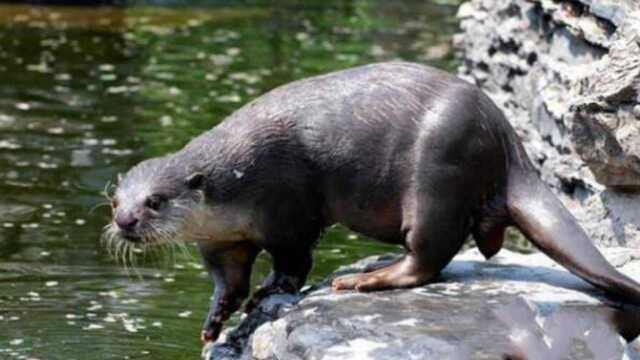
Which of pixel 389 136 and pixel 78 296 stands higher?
pixel 389 136

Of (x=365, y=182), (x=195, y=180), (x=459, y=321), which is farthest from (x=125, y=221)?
(x=459, y=321)

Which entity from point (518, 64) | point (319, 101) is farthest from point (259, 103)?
point (518, 64)

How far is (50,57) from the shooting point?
15211 mm

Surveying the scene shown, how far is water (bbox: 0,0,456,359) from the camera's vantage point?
21.3 feet

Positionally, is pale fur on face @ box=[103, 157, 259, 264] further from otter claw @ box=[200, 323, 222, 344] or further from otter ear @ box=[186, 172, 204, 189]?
otter claw @ box=[200, 323, 222, 344]

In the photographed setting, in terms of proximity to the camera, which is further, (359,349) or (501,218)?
(501,218)

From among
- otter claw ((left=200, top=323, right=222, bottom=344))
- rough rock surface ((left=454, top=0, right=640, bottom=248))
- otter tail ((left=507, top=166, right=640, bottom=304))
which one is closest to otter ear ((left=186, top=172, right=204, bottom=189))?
otter claw ((left=200, top=323, right=222, bottom=344))

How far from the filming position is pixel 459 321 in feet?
14.9

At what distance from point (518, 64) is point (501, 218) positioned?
3877 mm

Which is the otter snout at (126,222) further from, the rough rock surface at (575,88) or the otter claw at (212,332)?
the rough rock surface at (575,88)

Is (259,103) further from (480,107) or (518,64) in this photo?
(518,64)

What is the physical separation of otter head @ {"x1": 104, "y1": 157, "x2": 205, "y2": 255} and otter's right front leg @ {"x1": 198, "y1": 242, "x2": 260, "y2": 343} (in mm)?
260

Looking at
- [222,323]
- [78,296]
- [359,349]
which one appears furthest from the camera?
[78,296]

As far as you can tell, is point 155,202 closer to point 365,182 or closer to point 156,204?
point 156,204
